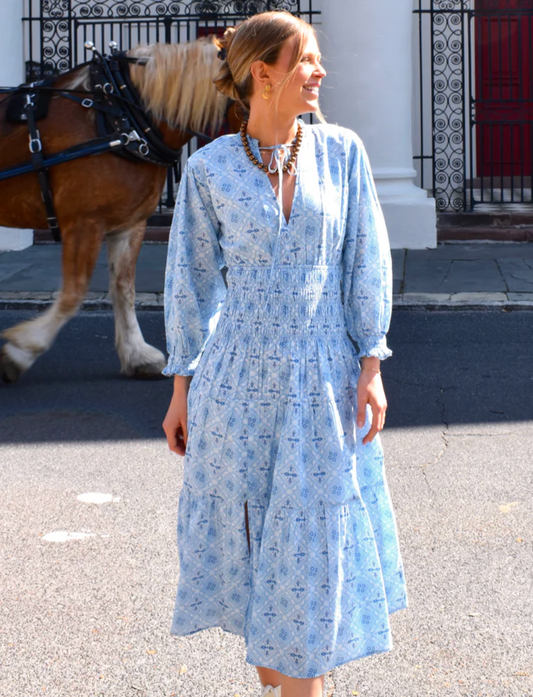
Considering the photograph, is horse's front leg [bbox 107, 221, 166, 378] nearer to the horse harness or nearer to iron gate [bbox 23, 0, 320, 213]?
the horse harness

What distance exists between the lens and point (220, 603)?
2414mm

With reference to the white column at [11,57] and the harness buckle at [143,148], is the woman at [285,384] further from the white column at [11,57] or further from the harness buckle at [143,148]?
the white column at [11,57]

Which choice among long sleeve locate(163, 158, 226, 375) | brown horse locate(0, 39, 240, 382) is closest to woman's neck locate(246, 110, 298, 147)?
long sleeve locate(163, 158, 226, 375)

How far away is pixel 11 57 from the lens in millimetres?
12789

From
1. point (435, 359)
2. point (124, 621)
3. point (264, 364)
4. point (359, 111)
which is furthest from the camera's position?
point (359, 111)

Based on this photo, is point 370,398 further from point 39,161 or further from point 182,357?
point 39,161

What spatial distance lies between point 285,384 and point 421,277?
7.78 m

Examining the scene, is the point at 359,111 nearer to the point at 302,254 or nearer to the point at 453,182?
the point at 453,182

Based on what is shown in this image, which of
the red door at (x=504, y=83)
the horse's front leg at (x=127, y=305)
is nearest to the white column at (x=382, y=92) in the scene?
the red door at (x=504, y=83)

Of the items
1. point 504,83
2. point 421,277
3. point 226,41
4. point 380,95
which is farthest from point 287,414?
point 504,83

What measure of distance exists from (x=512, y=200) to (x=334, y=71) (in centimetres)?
279

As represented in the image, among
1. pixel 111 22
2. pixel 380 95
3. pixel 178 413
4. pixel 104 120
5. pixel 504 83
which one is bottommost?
pixel 178 413

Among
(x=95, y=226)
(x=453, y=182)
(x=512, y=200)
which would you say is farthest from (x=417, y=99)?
(x=95, y=226)

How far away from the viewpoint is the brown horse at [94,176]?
19.5 ft
